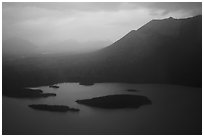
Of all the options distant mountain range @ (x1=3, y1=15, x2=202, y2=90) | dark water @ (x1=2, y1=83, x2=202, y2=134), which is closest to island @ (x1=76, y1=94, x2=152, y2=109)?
dark water @ (x1=2, y1=83, x2=202, y2=134)

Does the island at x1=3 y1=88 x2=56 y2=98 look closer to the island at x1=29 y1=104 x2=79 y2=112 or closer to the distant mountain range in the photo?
the distant mountain range

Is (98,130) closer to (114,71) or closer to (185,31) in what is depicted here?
(114,71)

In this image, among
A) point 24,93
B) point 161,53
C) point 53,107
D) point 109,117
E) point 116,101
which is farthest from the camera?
point 161,53

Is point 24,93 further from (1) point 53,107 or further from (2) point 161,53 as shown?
(2) point 161,53

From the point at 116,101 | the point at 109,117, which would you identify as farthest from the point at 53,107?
the point at 116,101

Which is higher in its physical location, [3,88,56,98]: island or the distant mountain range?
the distant mountain range
